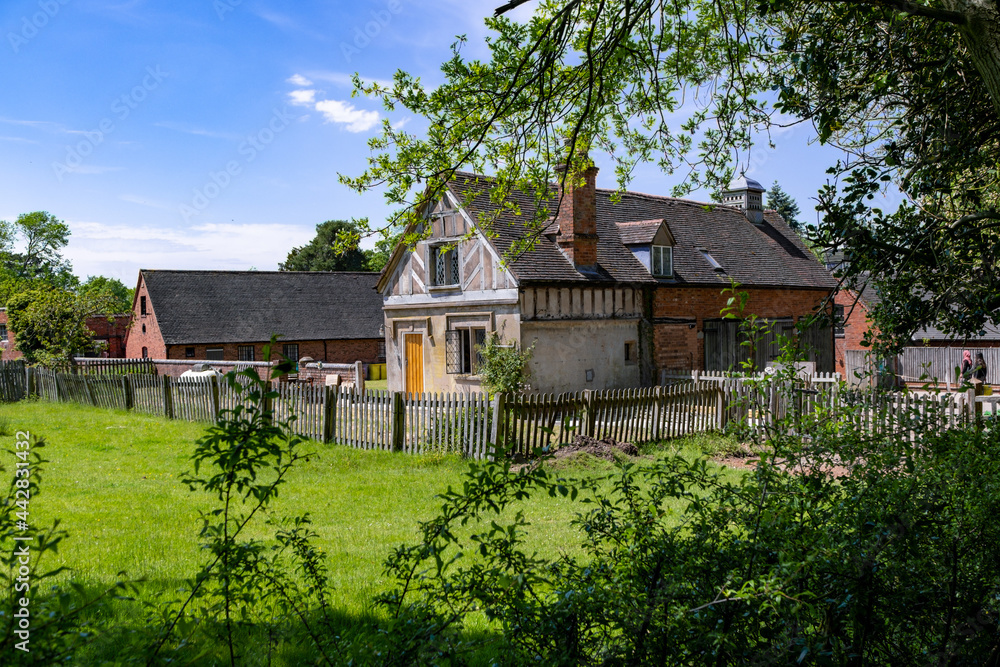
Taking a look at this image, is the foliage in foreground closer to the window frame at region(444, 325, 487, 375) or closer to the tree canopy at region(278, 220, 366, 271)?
the window frame at region(444, 325, 487, 375)

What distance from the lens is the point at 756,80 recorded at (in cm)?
688

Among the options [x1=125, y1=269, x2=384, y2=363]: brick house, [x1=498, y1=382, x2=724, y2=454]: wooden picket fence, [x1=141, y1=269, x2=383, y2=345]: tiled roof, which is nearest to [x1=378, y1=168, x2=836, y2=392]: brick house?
[x1=498, y1=382, x2=724, y2=454]: wooden picket fence

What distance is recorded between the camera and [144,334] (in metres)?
37.1

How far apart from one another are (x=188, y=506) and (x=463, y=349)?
39.3 feet

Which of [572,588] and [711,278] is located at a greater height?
[711,278]

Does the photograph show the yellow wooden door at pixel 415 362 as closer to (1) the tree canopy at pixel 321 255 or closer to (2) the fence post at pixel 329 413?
(2) the fence post at pixel 329 413

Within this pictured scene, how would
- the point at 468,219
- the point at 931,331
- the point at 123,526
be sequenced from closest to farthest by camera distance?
the point at 123,526
the point at 468,219
the point at 931,331

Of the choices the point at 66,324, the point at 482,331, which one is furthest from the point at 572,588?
the point at 66,324

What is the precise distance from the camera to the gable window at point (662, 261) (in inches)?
862

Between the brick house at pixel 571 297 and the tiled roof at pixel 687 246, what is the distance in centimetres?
6

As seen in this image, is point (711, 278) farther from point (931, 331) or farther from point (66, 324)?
point (66, 324)

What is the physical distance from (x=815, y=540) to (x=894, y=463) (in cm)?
123

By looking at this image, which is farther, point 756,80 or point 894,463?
point 756,80

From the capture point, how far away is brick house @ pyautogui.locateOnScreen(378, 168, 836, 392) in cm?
1961
